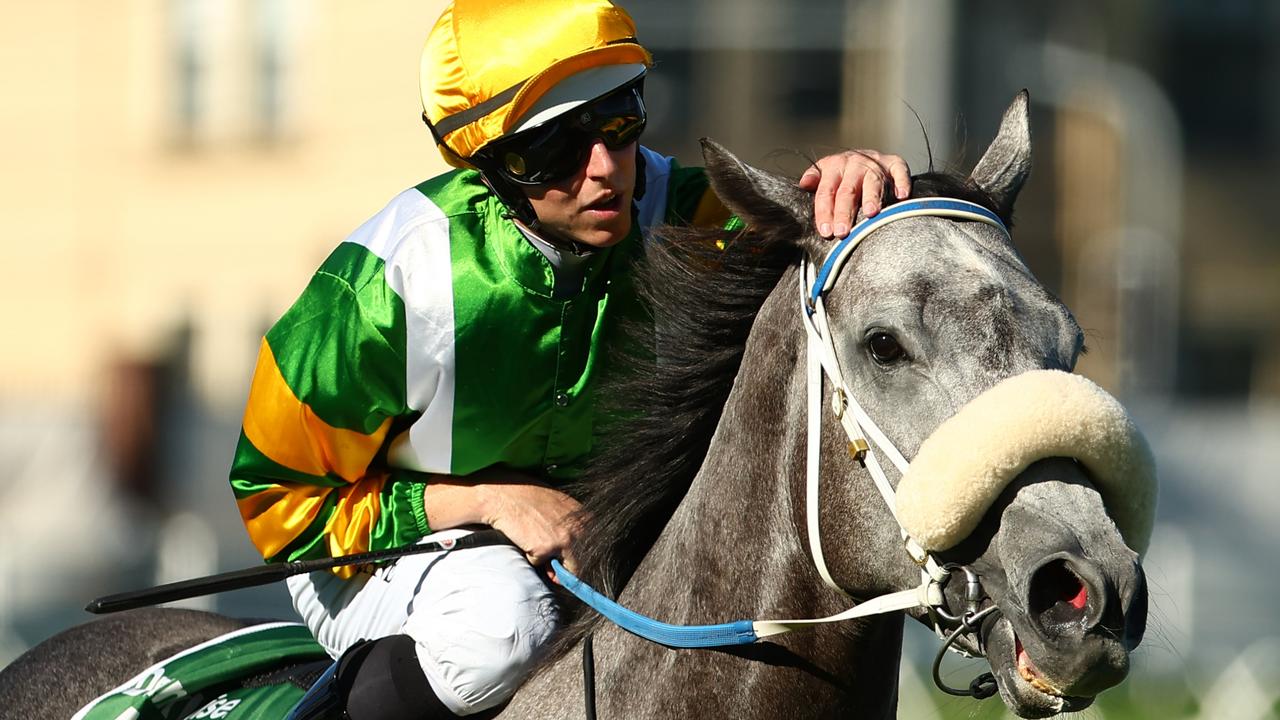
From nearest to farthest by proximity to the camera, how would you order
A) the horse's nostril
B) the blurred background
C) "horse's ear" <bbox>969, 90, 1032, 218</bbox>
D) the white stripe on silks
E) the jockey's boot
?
the horse's nostril, "horse's ear" <bbox>969, 90, 1032, 218</bbox>, the jockey's boot, the white stripe on silks, the blurred background

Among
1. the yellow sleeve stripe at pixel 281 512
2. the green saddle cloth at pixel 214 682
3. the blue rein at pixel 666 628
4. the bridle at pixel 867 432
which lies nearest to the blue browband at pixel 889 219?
the bridle at pixel 867 432

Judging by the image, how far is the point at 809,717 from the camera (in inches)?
110

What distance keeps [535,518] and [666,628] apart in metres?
0.49

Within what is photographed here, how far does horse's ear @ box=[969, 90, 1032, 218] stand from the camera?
3000 mm

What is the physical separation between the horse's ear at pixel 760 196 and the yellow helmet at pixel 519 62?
0.42m

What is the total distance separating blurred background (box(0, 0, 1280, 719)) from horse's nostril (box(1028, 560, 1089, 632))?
43.3ft

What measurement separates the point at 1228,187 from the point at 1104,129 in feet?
10.0

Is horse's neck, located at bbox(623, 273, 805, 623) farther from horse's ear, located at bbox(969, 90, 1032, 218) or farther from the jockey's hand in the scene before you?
horse's ear, located at bbox(969, 90, 1032, 218)

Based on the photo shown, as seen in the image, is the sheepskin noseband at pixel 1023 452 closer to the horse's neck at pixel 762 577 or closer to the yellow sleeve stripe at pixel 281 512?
the horse's neck at pixel 762 577

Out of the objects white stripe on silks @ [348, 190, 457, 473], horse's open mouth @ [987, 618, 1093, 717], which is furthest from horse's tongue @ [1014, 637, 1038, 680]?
white stripe on silks @ [348, 190, 457, 473]

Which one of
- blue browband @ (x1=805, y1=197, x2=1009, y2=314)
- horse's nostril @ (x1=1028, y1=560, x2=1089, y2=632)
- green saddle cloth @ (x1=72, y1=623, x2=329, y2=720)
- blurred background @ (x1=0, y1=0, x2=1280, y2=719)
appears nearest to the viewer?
horse's nostril @ (x1=1028, y1=560, x2=1089, y2=632)

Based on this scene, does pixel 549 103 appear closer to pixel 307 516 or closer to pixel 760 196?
pixel 760 196

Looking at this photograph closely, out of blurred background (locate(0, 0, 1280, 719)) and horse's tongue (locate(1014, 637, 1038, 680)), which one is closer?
horse's tongue (locate(1014, 637, 1038, 680))

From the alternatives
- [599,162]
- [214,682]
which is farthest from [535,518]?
[214,682]
